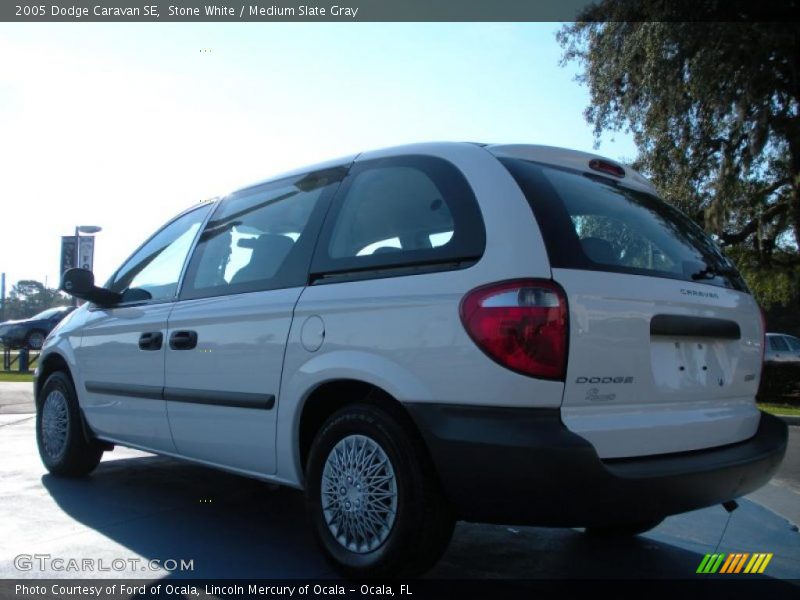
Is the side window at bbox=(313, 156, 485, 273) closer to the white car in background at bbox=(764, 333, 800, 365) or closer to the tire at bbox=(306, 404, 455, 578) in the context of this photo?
the tire at bbox=(306, 404, 455, 578)

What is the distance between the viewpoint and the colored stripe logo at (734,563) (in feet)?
11.5

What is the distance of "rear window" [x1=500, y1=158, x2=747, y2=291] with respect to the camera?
282 centimetres

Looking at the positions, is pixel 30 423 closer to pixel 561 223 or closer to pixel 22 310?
pixel 561 223

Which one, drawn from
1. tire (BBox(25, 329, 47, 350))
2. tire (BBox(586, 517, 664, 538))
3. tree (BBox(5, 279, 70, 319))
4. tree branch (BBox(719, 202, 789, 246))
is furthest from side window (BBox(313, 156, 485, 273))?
tree (BBox(5, 279, 70, 319))

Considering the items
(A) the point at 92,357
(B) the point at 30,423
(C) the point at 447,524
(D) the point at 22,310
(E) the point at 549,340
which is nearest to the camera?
(E) the point at 549,340

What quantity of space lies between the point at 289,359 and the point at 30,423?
6351 mm

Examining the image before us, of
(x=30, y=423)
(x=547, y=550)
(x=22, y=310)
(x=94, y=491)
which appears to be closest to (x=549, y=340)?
(x=547, y=550)

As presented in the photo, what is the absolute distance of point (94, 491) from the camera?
4848 mm

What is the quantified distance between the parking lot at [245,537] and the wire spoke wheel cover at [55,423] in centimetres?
22

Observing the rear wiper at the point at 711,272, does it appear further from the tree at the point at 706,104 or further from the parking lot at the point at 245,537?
the tree at the point at 706,104

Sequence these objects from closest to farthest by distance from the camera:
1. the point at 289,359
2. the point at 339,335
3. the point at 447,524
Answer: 1. the point at 447,524
2. the point at 339,335
3. the point at 289,359

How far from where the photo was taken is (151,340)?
4242 millimetres

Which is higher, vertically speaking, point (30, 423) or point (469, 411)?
point (469, 411)

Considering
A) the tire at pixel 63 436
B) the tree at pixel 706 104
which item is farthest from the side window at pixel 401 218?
the tree at pixel 706 104
